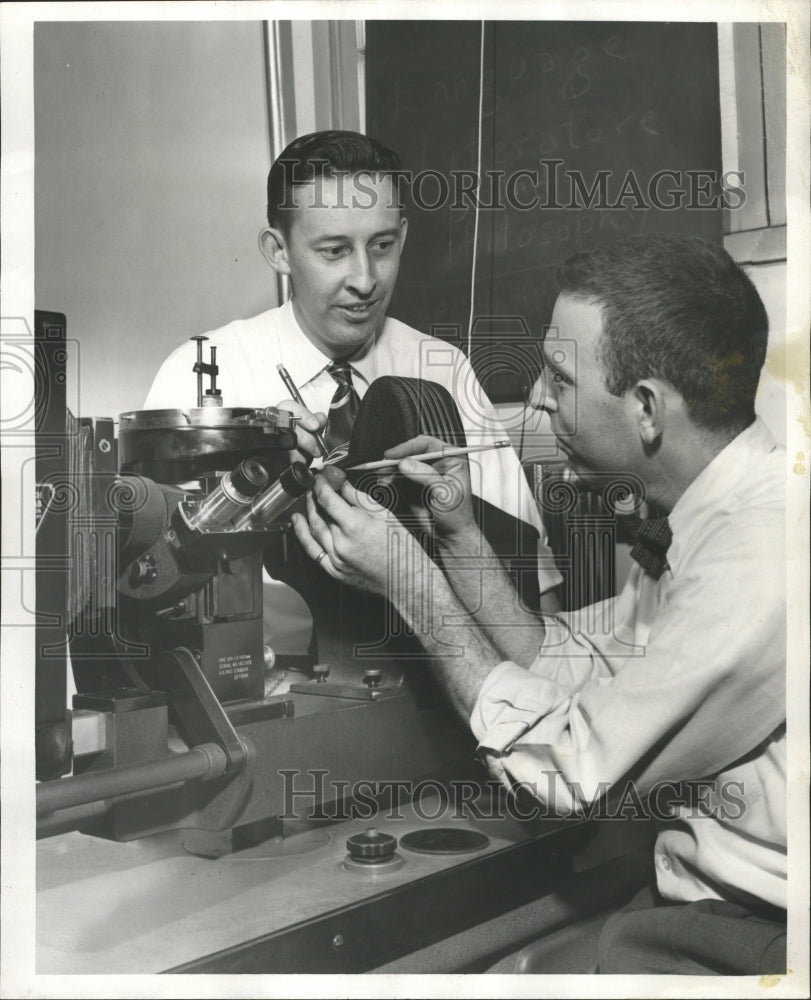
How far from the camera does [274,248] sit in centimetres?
141

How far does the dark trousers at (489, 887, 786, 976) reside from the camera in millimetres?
1301

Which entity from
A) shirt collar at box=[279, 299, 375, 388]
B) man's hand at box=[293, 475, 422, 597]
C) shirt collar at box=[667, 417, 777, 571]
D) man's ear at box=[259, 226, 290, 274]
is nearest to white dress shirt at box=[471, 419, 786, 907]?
shirt collar at box=[667, 417, 777, 571]

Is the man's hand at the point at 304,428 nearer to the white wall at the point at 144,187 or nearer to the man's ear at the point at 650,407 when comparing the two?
the white wall at the point at 144,187

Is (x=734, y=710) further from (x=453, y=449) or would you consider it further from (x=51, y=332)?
(x=51, y=332)

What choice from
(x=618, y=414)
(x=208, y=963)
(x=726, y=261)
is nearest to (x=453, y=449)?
(x=618, y=414)

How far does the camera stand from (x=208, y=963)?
106cm

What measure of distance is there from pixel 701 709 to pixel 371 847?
0.50 metres

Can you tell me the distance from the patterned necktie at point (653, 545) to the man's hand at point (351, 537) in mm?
377

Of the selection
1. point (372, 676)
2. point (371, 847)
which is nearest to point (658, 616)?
point (372, 676)

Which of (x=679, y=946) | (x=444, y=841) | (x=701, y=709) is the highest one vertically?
(x=701, y=709)

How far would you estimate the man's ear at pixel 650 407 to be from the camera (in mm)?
1401

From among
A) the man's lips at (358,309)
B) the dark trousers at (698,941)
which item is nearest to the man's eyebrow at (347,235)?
the man's lips at (358,309)

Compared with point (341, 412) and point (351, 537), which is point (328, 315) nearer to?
point (341, 412)

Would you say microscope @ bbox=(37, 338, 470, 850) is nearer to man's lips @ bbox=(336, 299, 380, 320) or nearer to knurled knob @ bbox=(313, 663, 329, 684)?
knurled knob @ bbox=(313, 663, 329, 684)
